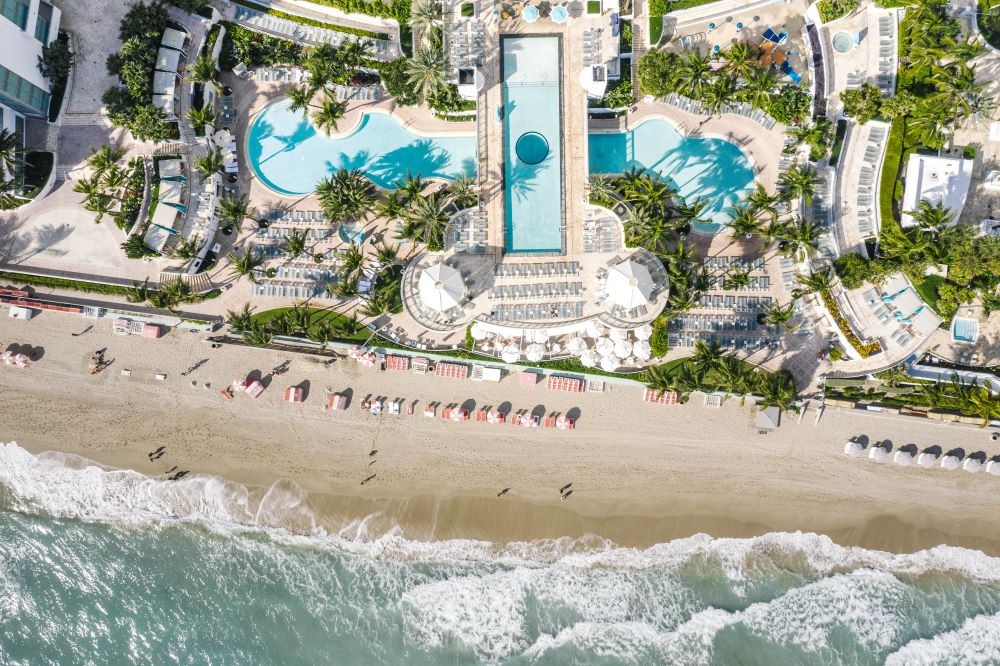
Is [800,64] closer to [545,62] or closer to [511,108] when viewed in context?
[545,62]

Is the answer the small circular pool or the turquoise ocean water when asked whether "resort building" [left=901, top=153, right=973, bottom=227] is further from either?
the turquoise ocean water

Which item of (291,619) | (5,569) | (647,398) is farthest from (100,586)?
(647,398)

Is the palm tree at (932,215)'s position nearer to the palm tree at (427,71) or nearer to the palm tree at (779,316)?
the palm tree at (779,316)

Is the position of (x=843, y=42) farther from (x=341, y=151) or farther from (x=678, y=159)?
(x=341, y=151)

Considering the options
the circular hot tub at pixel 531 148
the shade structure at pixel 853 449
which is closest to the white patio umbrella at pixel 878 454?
the shade structure at pixel 853 449

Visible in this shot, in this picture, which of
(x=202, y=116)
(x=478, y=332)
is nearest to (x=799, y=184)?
(x=478, y=332)

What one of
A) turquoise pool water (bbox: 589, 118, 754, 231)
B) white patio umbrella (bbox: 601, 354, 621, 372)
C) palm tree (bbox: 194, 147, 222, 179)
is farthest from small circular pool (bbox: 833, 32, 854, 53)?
palm tree (bbox: 194, 147, 222, 179)
